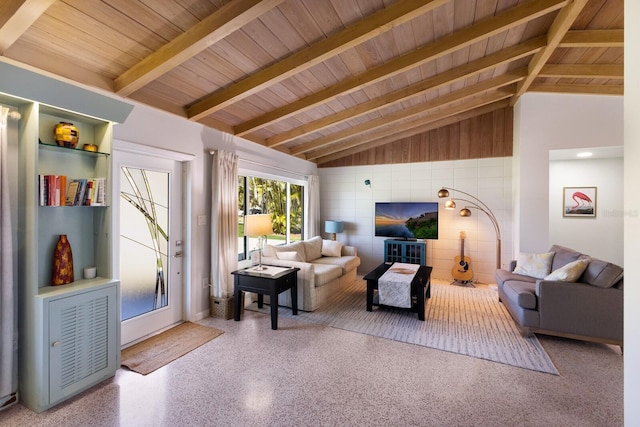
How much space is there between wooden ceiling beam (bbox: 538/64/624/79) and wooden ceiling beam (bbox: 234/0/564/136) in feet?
5.93

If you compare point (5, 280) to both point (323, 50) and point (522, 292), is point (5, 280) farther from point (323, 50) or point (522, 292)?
point (522, 292)

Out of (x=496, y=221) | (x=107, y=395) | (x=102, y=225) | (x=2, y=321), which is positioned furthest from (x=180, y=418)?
(x=496, y=221)

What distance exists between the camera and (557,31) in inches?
115

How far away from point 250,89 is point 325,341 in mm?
2794

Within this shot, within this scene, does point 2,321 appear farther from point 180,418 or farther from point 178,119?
point 178,119

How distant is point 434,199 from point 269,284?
403 cm

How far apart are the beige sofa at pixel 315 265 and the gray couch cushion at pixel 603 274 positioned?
3.07 m

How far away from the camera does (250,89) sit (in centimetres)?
292

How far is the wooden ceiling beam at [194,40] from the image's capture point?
6.18 ft

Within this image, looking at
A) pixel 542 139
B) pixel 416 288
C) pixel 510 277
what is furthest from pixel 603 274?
pixel 542 139

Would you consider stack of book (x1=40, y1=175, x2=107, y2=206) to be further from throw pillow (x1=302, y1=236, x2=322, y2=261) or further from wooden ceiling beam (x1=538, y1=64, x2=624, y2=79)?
wooden ceiling beam (x1=538, y1=64, x2=624, y2=79)

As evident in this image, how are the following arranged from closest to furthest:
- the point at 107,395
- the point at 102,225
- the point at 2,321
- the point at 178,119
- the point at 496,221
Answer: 1. the point at 2,321
2. the point at 107,395
3. the point at 102,225
4. the point at 178,119
5. the point at 496,221

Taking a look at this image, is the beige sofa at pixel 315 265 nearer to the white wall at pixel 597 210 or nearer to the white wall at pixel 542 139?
the white wall at pixel 542 139

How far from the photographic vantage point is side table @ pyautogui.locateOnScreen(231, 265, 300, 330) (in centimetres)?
→ 341
